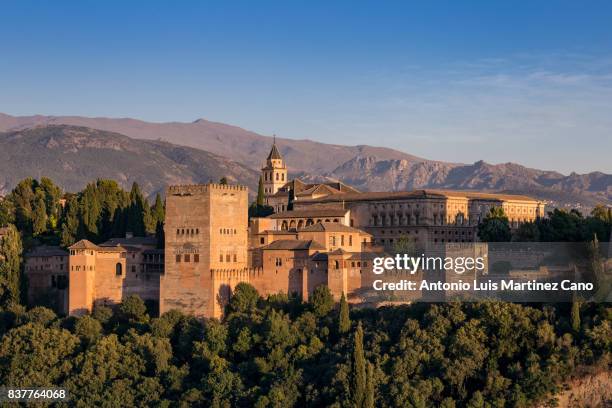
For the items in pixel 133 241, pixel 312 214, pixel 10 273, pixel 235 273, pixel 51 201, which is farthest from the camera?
pixel 51 201

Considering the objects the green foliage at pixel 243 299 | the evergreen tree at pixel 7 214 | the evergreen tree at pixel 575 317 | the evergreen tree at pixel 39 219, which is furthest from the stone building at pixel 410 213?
the evergreen tree at pixel 575 317

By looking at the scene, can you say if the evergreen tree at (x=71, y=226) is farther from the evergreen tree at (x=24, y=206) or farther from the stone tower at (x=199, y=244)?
the stone tower at (x=199, y=244)

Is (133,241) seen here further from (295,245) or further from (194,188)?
(295,245)

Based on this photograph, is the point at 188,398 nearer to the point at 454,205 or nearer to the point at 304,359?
the point at 304,359

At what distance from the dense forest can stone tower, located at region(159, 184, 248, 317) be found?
1.05 metres

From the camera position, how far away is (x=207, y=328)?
169 ft

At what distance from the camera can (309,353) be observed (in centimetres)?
4862

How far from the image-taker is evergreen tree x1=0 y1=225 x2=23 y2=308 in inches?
2296

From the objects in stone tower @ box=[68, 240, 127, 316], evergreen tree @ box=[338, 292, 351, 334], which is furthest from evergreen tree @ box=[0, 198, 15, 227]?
evergreen tree @ box=[338, 292, 351, 334]

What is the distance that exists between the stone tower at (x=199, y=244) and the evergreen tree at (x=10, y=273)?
9.01 m

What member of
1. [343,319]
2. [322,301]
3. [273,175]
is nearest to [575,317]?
[343,319]

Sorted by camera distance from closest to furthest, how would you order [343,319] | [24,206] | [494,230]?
[343,319], [494,230], [24,206]

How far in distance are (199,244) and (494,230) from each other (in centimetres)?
1854

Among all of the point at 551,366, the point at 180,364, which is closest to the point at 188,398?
the point at 180,364
